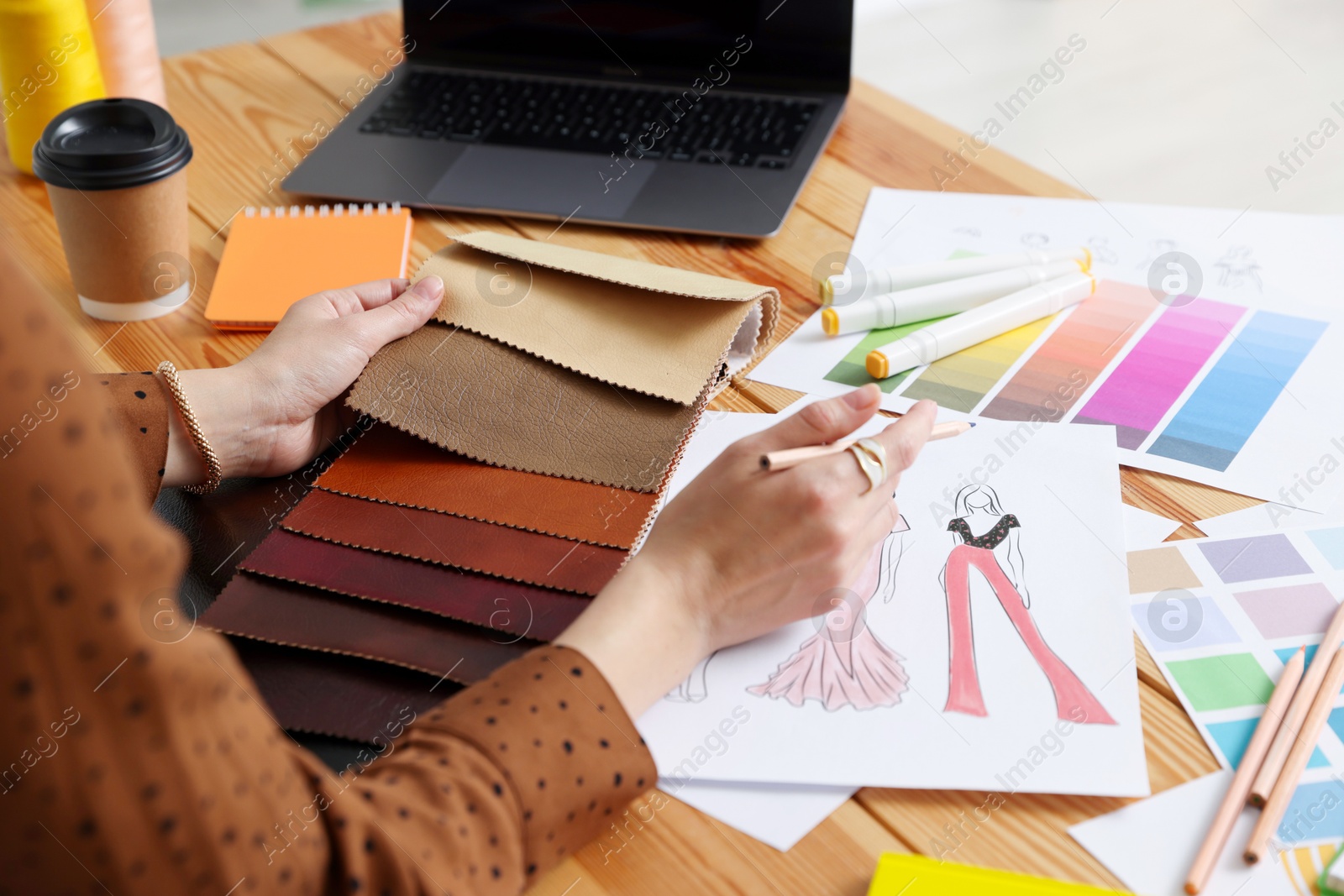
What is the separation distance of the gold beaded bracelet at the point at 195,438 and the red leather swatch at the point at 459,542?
0.09 m

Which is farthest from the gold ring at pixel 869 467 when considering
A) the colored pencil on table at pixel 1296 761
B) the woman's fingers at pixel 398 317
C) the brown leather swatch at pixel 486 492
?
the woman's fingers at pixel 398 317

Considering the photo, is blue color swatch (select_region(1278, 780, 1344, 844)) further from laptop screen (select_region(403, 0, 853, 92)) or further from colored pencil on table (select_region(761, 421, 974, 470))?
laptop screen (select_region(403, 0, 853, 92))

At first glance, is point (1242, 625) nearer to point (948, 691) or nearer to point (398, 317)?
point (948, 691)

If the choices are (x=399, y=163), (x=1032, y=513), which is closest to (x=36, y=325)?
(x=1032, y=513)

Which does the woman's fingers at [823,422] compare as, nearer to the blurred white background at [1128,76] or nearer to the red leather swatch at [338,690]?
the red leather swatch at [338,690]

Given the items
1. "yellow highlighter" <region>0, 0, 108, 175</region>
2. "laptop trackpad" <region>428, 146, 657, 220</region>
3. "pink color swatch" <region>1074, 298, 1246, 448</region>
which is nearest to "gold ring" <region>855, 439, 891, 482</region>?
"pink color swatch" <region>1074, 298, 1246, 448</region>

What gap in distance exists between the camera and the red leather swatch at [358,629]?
2.10ft

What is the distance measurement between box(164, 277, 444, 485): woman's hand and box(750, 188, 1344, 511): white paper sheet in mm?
311

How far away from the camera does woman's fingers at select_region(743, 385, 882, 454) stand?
664 mm

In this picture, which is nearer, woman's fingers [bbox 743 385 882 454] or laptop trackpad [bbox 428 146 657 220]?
woman's fingers [bbox 743 385 882 454]

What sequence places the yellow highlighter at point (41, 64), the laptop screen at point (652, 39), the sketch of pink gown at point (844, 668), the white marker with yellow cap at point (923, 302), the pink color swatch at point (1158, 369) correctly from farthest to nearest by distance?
the laptop screen at point (652, 39) → the yellow highlighter at point (41, 64) → the white marker with yellow cap at point (923, 302) → the pink color swatch at point (1158, 369) → the sketch of pink gown at point (844, 668)

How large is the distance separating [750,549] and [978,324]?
1.29ft

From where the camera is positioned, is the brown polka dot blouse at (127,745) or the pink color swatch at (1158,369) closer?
the brown polka dot blouse at (127,745)

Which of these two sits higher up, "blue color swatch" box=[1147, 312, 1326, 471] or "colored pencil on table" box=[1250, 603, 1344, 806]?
"blue color swatch" box=[1147, 312, 1326, 471]
